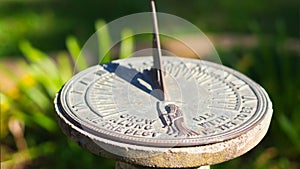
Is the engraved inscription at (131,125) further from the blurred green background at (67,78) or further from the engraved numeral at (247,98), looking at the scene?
the blurred green background at (67,78)

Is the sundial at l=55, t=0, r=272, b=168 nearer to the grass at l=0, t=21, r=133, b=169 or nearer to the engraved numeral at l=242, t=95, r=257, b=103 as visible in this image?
the engraved numeral at l=242, t=95, r=257, b=103

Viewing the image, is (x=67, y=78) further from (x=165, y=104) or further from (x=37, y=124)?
(x=165, y=104)

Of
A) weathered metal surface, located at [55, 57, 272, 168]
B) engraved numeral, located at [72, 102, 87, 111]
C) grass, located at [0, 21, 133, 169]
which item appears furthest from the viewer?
grass, located at [0, 21, 133, 169]

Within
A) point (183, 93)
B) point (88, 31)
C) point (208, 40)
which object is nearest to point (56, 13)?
point (88, 31)

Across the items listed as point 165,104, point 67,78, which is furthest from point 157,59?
point 67,78

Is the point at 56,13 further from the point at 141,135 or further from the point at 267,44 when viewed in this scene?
the point at 141,135

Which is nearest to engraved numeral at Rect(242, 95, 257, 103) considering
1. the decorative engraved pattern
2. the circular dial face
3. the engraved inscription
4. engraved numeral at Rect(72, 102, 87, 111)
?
the circular dial face

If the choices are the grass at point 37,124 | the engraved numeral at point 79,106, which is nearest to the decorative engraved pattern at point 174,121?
the engraved numeral at point 79,106
